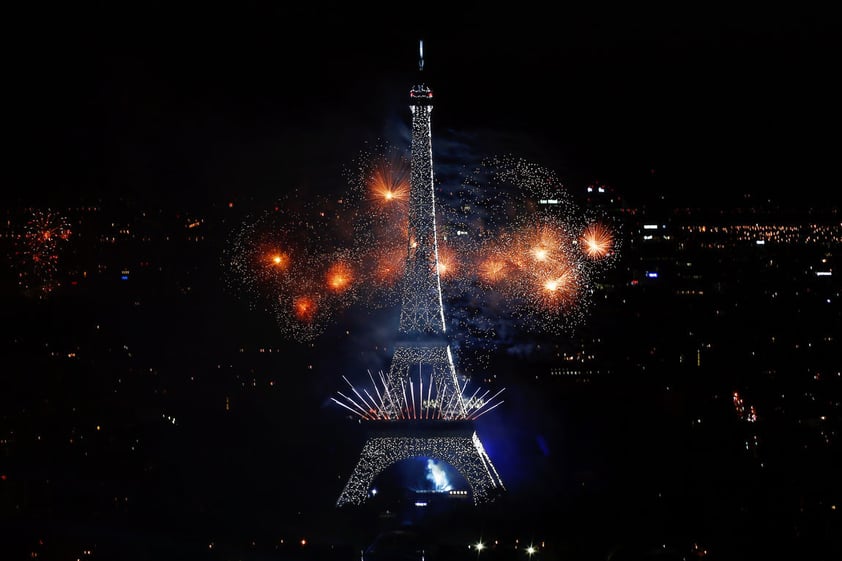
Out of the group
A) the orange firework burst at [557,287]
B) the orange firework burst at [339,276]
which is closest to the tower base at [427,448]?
the orange firework burst at [557,287]

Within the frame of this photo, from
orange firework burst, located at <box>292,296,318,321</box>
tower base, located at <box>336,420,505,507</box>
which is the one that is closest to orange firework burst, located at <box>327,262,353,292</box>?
orange firework burst, located at <box>292,296,318,321</box>

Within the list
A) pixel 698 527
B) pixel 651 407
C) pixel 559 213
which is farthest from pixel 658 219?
pixel 698 527

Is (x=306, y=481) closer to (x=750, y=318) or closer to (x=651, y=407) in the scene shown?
(x=651, y=407)

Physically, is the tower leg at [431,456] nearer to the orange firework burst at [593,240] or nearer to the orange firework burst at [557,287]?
the orange firework burst at [557,287]

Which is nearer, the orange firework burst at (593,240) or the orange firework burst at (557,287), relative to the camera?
the orange firework burst at (557,287)

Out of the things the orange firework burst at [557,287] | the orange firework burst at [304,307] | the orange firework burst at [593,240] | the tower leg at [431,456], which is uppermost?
the orange firework burst at [593,240]

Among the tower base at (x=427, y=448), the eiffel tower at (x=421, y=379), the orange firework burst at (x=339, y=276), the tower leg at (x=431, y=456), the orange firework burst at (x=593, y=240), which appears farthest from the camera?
the orange firework burst at (x=593, y=240)
